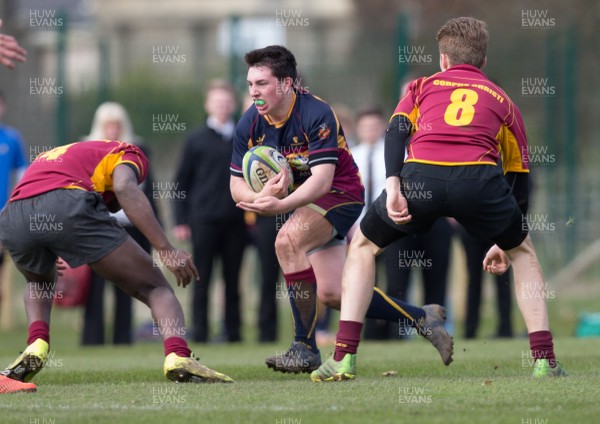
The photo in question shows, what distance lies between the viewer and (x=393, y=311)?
8.32 metres

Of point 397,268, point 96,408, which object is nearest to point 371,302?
point 96,408

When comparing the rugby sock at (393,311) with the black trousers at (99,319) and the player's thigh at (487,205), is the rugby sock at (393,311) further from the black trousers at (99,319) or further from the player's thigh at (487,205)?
the black trousers at (99,319)

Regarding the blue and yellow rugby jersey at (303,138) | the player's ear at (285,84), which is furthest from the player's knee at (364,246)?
the player's ear at (285,84)

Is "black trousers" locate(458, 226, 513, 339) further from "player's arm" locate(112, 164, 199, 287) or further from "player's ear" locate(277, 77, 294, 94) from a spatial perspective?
"player's arm" locate(112, 164, 199, 287)

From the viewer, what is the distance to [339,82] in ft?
54.4

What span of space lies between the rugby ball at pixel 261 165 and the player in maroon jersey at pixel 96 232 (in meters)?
0.71

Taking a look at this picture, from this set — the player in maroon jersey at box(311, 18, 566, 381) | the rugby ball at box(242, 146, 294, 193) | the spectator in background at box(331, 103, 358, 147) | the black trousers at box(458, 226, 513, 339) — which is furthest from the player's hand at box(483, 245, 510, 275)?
the spectator in background at box(331, 103, 358, 147)

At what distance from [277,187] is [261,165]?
0.21 meters

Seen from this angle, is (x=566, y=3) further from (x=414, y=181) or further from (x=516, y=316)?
(x=414, y=181)

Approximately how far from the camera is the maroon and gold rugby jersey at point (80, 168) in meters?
7.59

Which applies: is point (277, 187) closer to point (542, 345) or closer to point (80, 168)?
point (80, 168)

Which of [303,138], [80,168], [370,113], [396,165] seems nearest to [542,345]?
[396,165]

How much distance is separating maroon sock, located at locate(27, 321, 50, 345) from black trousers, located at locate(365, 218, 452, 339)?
535 cm

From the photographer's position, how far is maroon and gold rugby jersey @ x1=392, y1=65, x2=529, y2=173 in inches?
286
